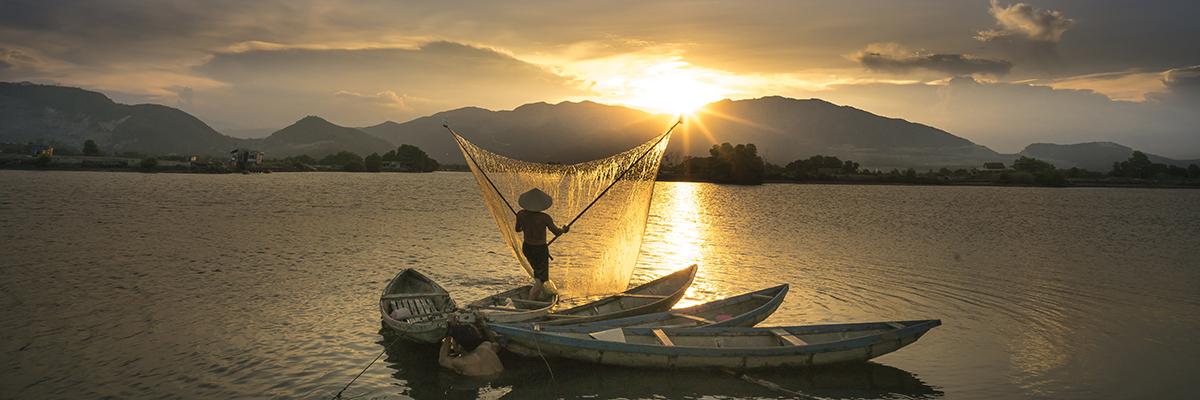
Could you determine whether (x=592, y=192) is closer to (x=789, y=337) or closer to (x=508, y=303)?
(x=508, y=303)

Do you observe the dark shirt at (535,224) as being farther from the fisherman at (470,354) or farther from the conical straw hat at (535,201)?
the fisherman at (470,354)

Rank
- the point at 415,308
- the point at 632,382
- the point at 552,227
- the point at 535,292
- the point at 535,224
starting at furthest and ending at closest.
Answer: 1. the point at 535,224
2. the point at 552,227
3. the point at 535,292
4. the point at 415,308
5. the point at 632,382

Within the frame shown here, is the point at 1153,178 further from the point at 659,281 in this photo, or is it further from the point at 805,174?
the point at 659,281

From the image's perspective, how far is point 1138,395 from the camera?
1202 centimetres

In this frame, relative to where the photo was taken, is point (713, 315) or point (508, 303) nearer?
point (713, 315)

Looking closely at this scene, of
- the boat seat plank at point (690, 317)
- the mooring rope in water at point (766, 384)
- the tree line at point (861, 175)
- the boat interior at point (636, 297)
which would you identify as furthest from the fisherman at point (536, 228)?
the tree line at point (861, 175)

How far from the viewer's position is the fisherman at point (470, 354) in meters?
11.6

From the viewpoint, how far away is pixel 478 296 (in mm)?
18953

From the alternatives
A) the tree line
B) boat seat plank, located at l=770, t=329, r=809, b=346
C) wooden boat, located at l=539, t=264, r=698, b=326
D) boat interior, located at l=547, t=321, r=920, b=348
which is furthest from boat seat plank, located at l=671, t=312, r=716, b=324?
the tree line

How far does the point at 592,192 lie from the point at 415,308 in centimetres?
560

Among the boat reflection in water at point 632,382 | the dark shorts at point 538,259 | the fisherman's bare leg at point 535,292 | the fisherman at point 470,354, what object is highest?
the dark shorts at point 538,259

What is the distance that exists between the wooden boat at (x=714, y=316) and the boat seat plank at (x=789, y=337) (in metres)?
1.08

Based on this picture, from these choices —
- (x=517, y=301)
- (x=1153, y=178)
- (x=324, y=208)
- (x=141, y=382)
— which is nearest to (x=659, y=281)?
(x=517, y=301)

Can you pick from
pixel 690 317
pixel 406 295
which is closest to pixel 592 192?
pixel 690 317
